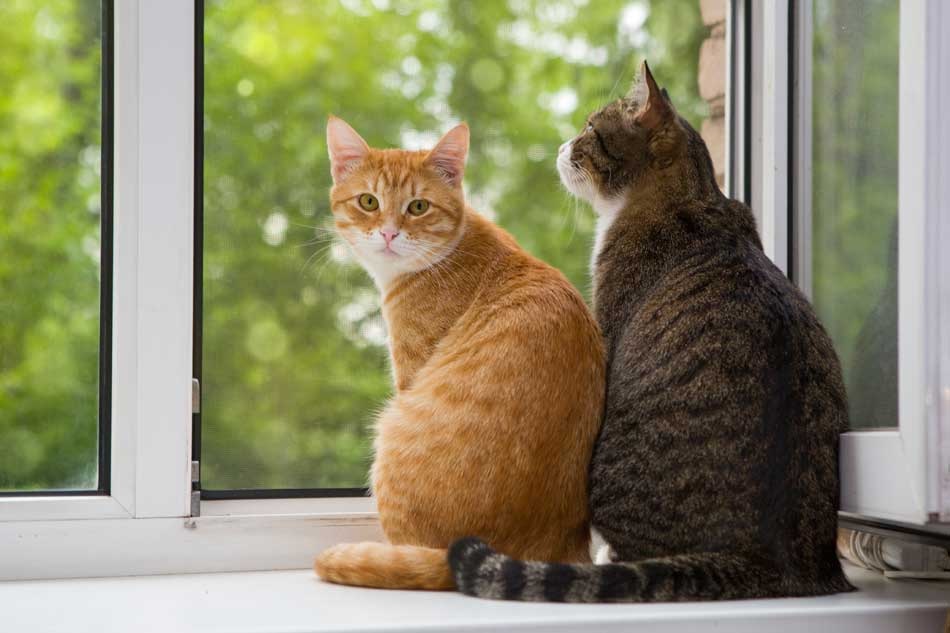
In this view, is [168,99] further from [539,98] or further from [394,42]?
[539,98]

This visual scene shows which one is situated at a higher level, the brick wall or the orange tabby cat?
the brick wall

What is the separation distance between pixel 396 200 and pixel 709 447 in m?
0.71

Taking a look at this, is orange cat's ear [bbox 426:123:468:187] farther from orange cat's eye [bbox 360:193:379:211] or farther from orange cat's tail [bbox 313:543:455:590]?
orange cat's tail [bbox 313:543:455:590]

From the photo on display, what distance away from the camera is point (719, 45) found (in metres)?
2.11

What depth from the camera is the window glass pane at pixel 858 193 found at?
1505 mm

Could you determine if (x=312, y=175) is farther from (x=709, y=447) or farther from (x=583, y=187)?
(x=709, y=447)

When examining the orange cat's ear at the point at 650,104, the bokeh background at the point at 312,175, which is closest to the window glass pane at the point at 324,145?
the bokeh background at the point at 312,175

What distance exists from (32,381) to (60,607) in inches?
19.5

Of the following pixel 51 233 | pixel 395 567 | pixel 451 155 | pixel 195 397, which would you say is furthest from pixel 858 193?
pixel 51 233

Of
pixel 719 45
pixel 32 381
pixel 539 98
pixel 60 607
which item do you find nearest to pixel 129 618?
pixel 60 607

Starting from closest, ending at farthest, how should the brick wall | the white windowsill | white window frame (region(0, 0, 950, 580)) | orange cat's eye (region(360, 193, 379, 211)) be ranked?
the white windowsill, white window frame (region(0, 0, 950, 580)), orange cat's eye (region(360, 193, 379, 211)), the brick wall

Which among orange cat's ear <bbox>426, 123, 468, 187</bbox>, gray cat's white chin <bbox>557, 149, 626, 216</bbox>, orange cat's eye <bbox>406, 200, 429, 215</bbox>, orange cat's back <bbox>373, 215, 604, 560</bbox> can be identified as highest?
orange cat's ear <bbox>426, 123, 468, 187</bbox>

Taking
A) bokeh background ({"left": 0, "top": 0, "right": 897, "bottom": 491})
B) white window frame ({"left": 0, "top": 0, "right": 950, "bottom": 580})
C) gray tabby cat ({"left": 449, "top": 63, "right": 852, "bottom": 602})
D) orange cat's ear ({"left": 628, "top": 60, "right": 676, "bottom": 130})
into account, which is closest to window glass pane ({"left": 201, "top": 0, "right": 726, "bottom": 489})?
bokeh background ({"left": 0, "top": 0, "right": 897, "bottom": 491})

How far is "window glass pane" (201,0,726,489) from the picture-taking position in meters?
1.82
